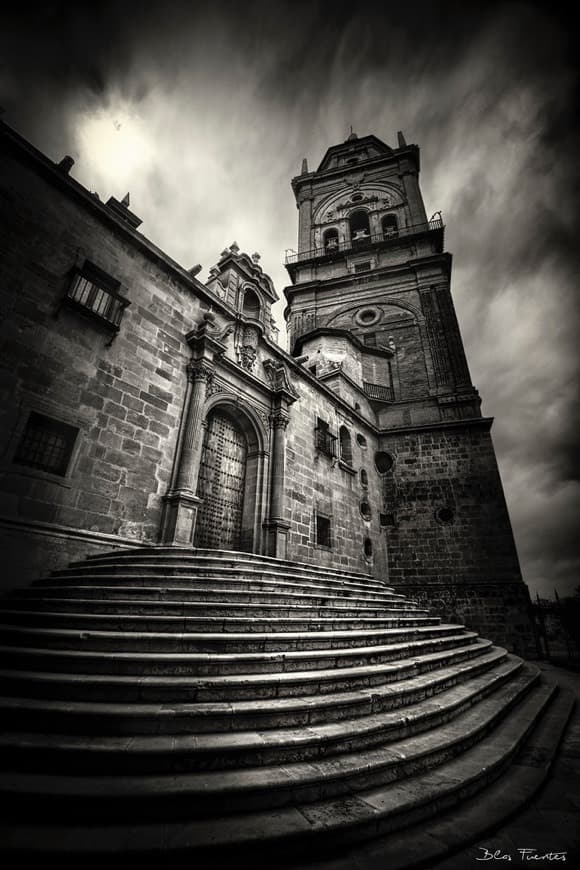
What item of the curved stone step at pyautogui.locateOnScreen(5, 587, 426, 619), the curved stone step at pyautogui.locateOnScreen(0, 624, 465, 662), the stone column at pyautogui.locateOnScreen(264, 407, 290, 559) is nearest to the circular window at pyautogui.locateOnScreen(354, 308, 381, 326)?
the stone column at pyautogui.locateOnScreen(264, 407, 290, 559)

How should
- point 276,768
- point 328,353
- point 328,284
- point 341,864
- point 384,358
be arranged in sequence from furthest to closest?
point 328,284, point 384,358, point 328,353, point 276,768, point 341,864

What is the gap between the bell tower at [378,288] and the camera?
19.6 meters

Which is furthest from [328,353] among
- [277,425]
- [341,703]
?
[341,703]

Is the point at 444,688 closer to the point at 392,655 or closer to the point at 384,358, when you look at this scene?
the point at 392,655

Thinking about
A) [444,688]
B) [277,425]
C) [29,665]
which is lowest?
[444,688]

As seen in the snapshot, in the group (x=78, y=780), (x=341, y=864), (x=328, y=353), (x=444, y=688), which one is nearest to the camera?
(x=341, y=864)

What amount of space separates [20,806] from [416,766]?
3.08 meters

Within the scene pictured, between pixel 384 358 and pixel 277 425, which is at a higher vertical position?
pixel 384 358

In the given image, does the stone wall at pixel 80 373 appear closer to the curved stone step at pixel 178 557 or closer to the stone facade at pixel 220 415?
the stone facade at pixel 220 415

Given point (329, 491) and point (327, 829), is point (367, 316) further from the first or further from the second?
point (327, 829)

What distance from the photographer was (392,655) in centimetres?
532
